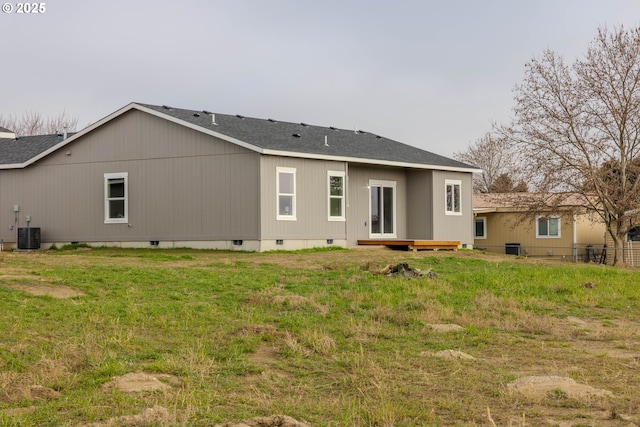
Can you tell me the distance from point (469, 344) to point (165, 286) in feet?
19.4

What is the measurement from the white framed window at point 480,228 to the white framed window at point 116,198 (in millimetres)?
20677

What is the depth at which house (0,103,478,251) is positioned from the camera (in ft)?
84.8

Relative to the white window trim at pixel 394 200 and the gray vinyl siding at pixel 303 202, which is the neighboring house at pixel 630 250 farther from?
the gray vinyl siding at pixel 303 202

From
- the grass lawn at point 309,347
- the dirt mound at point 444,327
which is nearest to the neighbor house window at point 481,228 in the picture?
the grass lawn at point 309,347

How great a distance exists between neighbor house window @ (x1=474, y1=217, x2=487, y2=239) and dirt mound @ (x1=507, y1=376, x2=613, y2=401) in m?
34.3

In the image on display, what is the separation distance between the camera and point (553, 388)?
344 inches

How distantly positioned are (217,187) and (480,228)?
20.4 metres

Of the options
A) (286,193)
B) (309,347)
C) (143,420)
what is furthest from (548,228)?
(143,420)

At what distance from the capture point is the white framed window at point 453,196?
3228 cm

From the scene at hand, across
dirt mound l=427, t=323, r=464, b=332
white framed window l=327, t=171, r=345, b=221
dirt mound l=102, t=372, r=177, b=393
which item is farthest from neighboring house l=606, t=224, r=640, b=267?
dirt mound l=102, t=372, r=177, b=393

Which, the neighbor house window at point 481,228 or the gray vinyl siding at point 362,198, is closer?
the gray vinyl siding at point 362,198

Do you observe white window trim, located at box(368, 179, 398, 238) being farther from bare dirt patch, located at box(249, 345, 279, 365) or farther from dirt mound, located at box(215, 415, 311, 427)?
dirt mound, located at box(215, 415, 311, 427)

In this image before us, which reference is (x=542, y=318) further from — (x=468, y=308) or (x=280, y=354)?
(x=280, y=354)

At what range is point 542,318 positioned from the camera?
1402 cm
